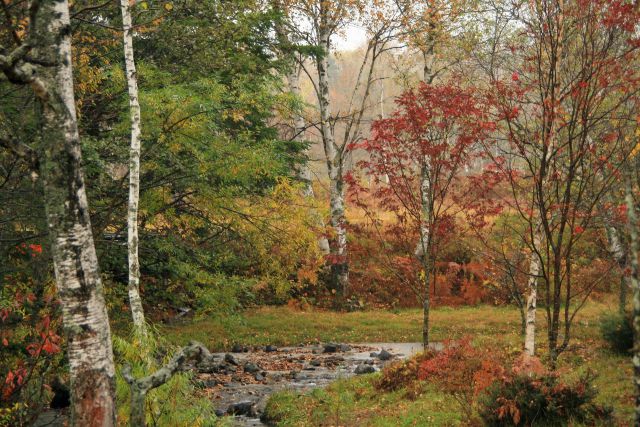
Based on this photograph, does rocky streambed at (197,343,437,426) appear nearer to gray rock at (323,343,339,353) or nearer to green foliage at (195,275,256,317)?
gray rock at (323,343,339,353)

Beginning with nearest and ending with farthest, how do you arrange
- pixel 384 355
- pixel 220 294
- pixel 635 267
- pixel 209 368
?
pixel 635 267 < pixel 220 294 < pixel 209 368 < pixel 384 355

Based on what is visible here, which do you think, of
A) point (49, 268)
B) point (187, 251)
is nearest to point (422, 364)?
point (187, 251)

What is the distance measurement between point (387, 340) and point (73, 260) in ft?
47.5

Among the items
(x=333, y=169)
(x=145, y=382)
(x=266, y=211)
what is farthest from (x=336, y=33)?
(x=145, y=382)

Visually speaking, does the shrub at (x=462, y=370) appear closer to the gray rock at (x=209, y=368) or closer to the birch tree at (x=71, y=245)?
the birch tree at (x=71, y=245)

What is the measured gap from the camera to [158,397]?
7.38 meters

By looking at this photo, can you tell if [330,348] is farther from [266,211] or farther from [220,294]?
[220,294]

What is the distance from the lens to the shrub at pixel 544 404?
708 centimetres

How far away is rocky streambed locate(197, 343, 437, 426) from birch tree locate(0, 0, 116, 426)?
5346 millimetres

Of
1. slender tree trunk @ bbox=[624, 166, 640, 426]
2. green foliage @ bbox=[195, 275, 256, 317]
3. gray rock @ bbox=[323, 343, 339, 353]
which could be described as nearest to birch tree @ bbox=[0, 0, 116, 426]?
slender tree trunk @ bbox=[624, 166, 640, 426]

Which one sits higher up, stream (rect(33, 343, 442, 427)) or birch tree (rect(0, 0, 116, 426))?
birch tree (rect(0, 0, 116, 426))

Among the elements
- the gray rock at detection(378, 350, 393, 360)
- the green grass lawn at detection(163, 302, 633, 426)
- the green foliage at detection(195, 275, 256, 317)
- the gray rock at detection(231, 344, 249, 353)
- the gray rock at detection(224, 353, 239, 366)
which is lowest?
the gray rock at detection(231, 344, 249, 353)

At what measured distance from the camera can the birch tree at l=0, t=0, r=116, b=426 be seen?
17.4 ft

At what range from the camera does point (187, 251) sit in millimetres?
13312
